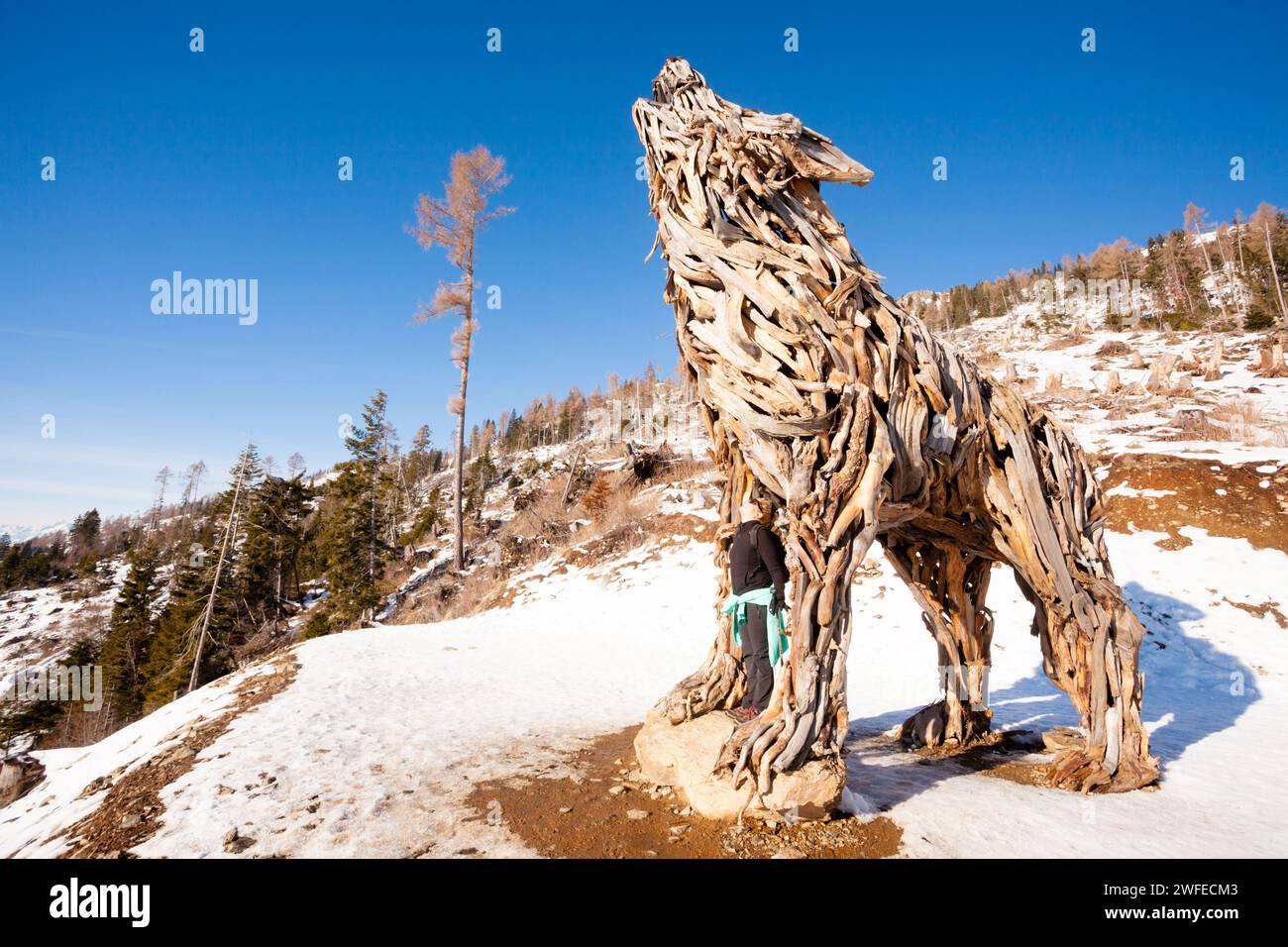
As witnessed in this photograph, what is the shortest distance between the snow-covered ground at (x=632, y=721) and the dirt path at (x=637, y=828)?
21cm

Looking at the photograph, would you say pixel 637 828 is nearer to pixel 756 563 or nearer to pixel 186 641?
pixel 756 563

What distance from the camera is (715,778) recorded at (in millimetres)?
3854

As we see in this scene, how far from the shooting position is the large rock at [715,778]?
139 inches

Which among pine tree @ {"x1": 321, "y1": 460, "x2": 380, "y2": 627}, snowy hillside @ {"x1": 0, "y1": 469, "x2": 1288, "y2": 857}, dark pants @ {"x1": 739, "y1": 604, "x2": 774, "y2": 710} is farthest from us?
pine tree @ {"x1": 321, "y1": 460, "x2": 380, "y2": 627}

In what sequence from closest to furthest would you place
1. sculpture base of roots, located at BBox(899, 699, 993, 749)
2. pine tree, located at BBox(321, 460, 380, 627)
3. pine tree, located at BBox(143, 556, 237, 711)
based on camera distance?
sculpture base of roots, located at BBox(899, 699, 993, 749), pine tree, located at BBox(143, 556, 237, 711), pine tree, located at BBox(321, 460, 380, 627)

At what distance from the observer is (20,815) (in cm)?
522

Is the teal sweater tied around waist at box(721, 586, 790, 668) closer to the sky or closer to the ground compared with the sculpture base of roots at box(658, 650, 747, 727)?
closer to the sky

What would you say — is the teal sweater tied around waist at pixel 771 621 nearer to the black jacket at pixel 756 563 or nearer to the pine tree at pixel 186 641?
the black jacket at pixel 756 563

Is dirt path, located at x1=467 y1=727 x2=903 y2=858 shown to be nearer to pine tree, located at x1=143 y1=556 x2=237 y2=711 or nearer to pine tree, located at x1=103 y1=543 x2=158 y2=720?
pine tree, located at x1=143 y1=556 x2=237 y2=711

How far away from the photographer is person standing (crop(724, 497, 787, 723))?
14.7 feet

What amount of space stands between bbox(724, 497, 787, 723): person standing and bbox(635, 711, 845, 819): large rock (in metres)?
0.38

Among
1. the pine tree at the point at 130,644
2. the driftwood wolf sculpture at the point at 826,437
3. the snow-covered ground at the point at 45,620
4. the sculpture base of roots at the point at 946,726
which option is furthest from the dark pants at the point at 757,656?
the snow-covered ground at the point at 45,620

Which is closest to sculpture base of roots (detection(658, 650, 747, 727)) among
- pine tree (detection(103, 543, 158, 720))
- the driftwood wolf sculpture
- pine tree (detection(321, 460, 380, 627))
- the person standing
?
the driftwood wolf sculpture
